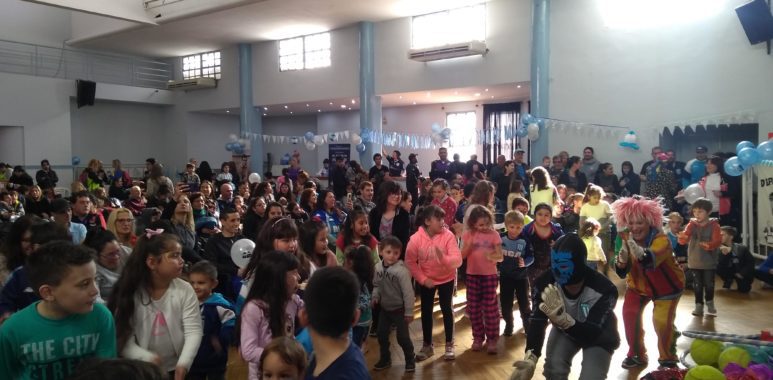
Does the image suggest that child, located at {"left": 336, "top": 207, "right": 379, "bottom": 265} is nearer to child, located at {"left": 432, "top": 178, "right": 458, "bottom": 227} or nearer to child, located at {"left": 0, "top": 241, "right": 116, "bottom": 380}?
child, located at {"left": 432, "top": 178, "right": 458, "bottom": 227}

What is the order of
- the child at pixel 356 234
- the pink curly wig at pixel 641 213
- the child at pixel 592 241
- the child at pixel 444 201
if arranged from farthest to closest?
1. the child at pixel 444 201
2. the child at pixel 592 241
3. the child at pixel 356 234
4. the pink curly wig at pixel 641 213

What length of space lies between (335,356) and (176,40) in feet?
57.0

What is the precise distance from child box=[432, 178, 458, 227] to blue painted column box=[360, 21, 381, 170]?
7.77 metres

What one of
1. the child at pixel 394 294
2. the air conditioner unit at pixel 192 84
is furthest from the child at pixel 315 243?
the air conditioner unit at pixel 192 84

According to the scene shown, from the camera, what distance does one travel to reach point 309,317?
1870 mm

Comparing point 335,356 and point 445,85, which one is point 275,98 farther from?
point 335,356

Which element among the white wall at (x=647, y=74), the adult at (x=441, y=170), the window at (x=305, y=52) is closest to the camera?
the white wall at (x=647, y=74)

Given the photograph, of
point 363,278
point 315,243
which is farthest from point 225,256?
point 363,278

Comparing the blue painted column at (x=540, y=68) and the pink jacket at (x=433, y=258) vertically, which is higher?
the blue painted column at (x=540, y=68)

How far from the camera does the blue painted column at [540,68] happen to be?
1197 cm

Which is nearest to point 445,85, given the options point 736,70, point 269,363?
point 736,70

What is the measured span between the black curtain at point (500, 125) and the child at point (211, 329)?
13.2 metres

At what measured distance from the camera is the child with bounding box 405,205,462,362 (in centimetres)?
471

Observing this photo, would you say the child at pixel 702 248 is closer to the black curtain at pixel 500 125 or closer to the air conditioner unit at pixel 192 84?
the black curtain at pixel 500 125
